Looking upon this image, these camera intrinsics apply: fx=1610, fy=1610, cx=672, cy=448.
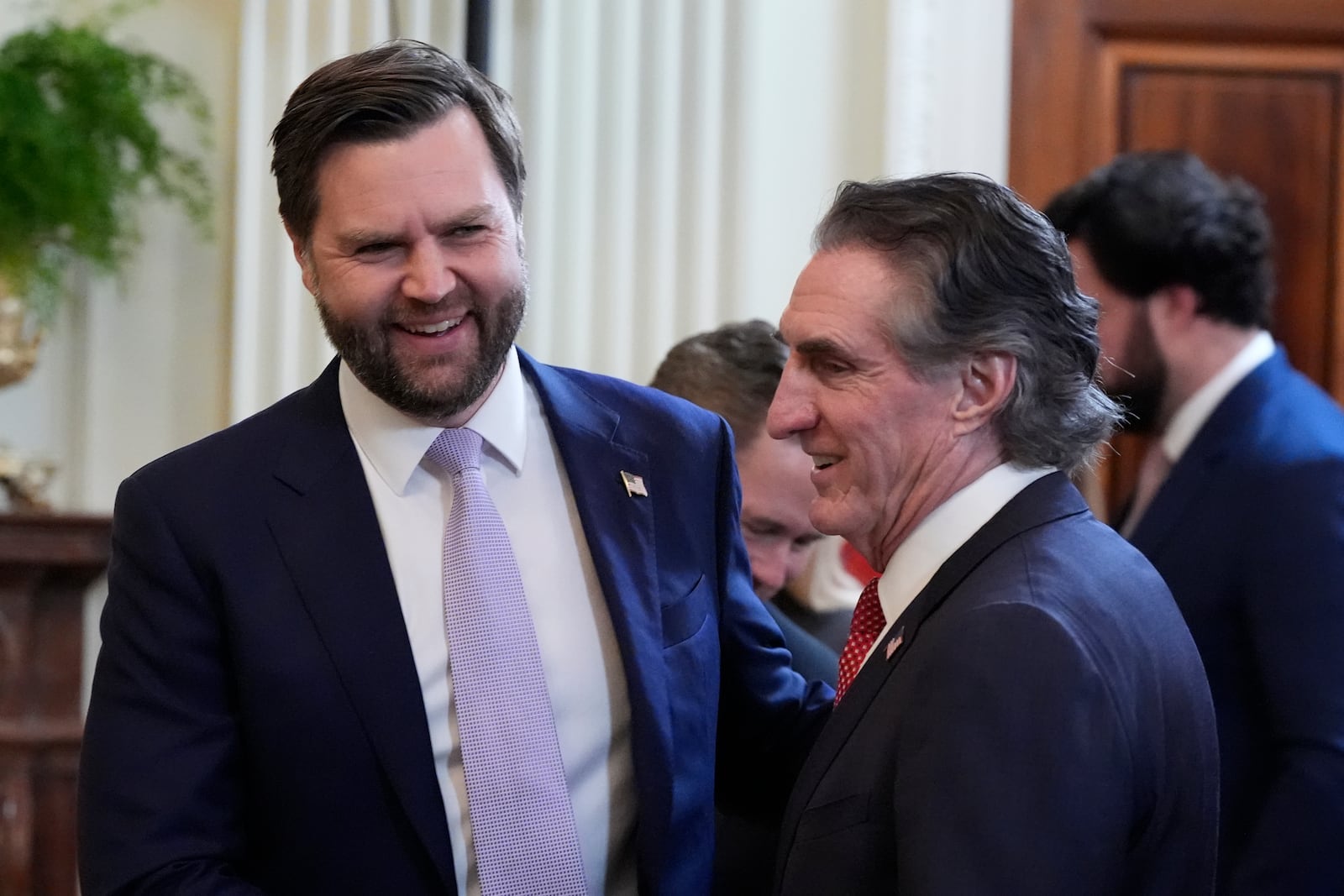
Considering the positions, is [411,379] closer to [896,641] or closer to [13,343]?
[896,641]

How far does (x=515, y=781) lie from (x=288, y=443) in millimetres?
422

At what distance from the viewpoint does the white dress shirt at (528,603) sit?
1590mm

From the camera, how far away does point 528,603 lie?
164cm

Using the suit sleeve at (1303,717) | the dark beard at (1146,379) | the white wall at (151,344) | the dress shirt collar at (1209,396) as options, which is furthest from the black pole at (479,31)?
the suit sleeve at (1303,717)

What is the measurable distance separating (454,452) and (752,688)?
1.44ft

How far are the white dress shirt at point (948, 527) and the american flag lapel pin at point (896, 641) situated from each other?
25 millimetres

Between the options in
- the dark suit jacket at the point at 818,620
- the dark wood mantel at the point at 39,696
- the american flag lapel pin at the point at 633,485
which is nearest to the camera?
the american flag lapel pin at the point at 633,485

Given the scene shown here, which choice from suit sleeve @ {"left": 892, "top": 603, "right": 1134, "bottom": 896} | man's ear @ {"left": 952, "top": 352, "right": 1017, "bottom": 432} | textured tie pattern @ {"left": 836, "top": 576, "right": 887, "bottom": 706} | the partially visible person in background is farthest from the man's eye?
the partially visible person in background

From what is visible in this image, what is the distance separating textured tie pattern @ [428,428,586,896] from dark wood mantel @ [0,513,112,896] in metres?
1.75

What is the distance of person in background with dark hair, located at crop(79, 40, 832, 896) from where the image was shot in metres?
1.53

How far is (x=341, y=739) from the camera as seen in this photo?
153 centimetres

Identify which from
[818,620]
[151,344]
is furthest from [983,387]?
[151,344]

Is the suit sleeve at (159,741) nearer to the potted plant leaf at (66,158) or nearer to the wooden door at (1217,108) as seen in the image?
the potted plant leaf at (66,158)

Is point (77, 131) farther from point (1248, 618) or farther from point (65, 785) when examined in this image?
point (1248, 618)
